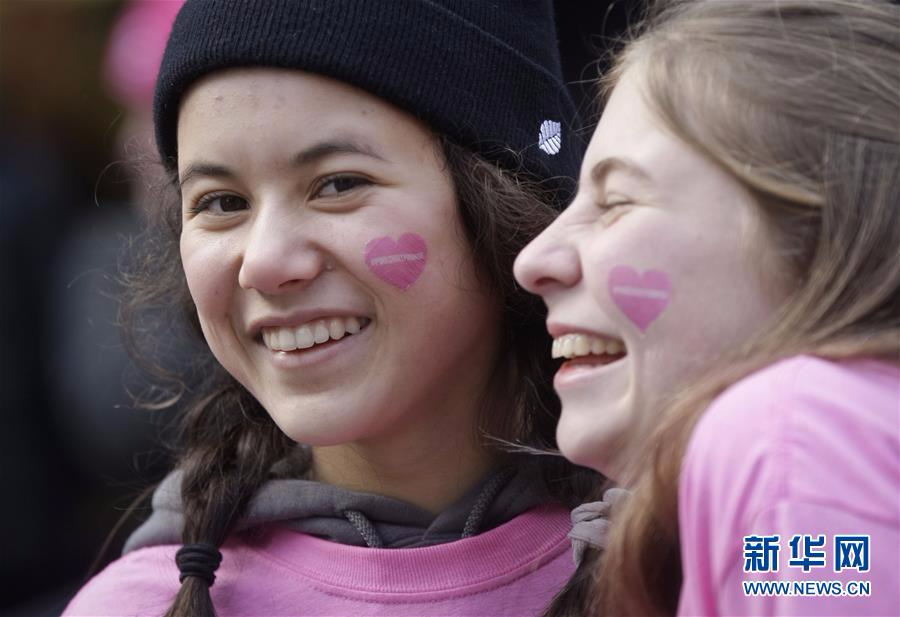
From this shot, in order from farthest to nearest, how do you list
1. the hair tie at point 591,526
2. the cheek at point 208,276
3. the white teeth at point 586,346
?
1. the cheek at point 208,276
2. the hair tie at point 591,526
3. the white teeth at point 586,346

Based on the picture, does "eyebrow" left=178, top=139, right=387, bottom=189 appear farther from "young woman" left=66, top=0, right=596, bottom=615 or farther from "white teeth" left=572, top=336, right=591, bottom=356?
"white teeth" left=572, top=336, right=591, bottom=356

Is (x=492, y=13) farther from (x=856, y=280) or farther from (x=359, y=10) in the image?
(x=856, y=280)

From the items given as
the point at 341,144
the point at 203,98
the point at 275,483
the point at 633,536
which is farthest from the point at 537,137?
the point at 633,536

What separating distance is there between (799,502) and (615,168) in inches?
20.9

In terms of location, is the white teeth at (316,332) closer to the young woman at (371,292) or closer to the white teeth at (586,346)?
the young woman at (371,292)

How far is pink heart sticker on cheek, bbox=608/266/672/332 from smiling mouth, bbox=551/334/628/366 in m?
0.07

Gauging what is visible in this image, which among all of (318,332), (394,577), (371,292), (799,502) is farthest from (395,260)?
→ (799,502)

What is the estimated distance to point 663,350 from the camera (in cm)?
149

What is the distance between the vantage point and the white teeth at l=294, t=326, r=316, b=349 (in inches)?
79.5

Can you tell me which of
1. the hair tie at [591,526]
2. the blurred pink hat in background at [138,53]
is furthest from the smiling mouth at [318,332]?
the blurred pink hat in background at [138,53]

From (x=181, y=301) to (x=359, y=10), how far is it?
744 millimetres

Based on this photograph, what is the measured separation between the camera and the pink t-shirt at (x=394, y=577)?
2033 mm

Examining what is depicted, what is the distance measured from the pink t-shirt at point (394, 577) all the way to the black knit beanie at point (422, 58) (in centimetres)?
60

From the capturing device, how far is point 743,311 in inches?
56.7
